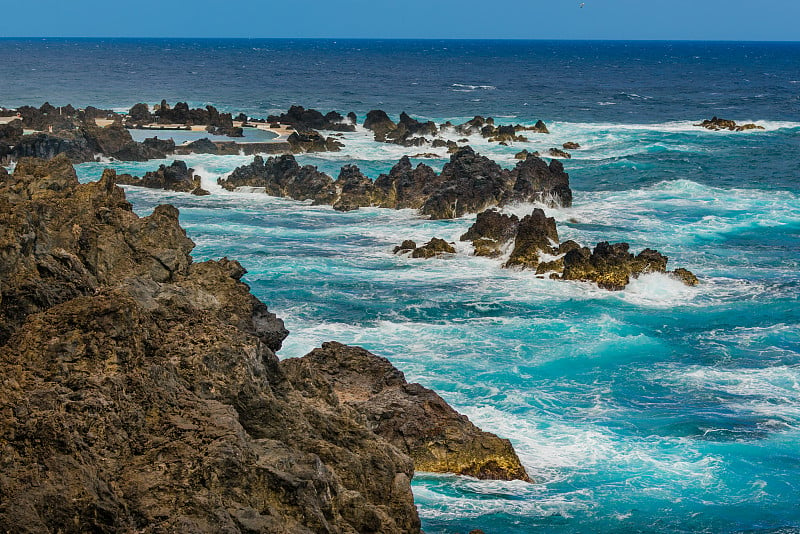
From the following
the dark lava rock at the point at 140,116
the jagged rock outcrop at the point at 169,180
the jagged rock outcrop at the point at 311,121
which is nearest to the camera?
the jagged rock outcrop at the point at 169,180

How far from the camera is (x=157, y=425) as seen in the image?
8.65m

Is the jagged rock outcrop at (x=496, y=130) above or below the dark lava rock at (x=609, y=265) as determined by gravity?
above

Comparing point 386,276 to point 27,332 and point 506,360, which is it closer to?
point 506,360

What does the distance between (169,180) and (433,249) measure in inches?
746

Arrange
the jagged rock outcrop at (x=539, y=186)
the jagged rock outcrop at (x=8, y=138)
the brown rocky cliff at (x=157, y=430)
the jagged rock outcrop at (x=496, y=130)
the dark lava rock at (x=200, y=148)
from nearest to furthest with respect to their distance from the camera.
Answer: the brown rocky cliff at (x=157, y=430) < the jagged rock outcrop at (x=539, y=186) < the jagged rock outcrop at (x=8, y=138) < the dark lava rock at (x=200, y=148) < the jagged rock outcrop at (x=496, y=130)

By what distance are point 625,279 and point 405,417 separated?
15869 mm

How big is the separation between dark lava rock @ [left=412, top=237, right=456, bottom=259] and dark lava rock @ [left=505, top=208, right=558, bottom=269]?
266cm

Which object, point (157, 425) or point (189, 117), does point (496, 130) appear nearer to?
point (189, 117)

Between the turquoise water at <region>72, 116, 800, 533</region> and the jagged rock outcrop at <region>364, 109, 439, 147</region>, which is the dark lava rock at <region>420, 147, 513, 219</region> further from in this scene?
the jagged rock outcrop at <region>364, 109, 439, 147</region>

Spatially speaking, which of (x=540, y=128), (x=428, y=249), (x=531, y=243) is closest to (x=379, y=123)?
(x=540, y=128)

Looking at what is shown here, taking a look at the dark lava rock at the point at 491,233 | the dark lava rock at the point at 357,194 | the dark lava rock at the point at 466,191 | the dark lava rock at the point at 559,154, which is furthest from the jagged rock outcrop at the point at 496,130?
the dark lava rock at the point at 491,233

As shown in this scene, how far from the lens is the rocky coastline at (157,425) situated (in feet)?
24.9

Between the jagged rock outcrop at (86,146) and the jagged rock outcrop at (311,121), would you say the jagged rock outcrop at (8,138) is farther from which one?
the jagged rock outcrop at (311,121)

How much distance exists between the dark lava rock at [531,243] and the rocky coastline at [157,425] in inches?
815
